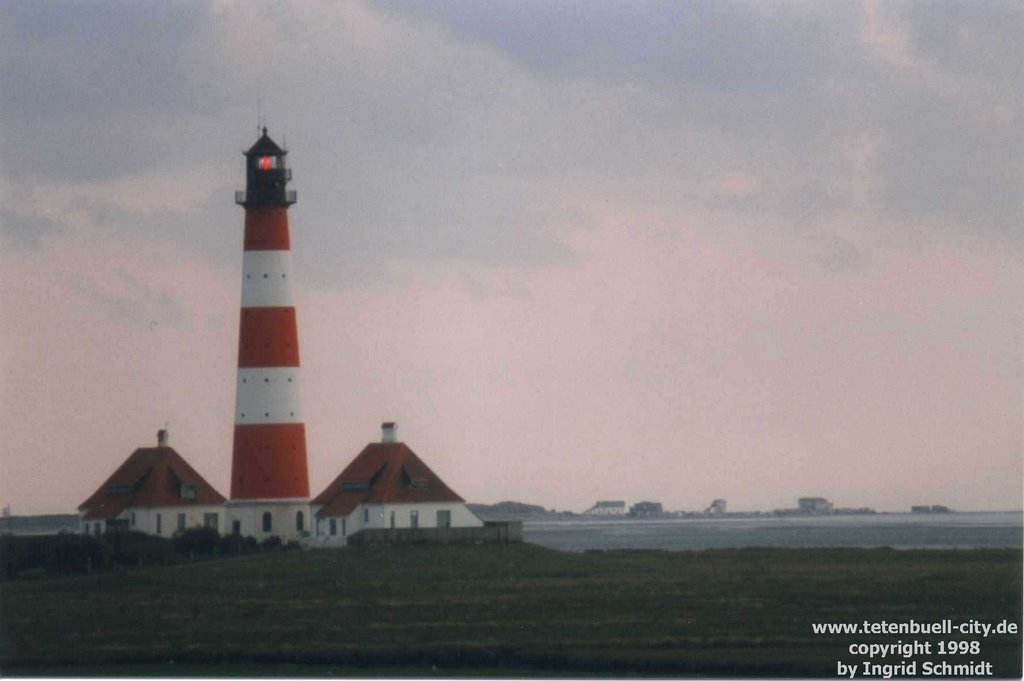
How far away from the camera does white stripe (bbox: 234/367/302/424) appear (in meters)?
→ 60.2

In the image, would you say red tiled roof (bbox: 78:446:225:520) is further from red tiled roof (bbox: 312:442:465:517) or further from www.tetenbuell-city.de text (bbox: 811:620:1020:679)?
www.tetenbuell-city.de text (bbox: 811:620:1020:679)

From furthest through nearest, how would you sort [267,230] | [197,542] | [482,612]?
[267,230] < [197,542] < [482,612]

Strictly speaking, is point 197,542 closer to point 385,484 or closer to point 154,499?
point 154,499

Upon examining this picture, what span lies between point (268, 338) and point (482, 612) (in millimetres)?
16368

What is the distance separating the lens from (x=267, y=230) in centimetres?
6041

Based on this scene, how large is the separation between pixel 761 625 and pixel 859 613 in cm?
255

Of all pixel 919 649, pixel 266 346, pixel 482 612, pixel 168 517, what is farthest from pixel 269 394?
pixel 919 649

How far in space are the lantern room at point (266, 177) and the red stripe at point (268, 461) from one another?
6197 mm

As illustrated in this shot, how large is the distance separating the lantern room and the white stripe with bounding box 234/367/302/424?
15.3 feet

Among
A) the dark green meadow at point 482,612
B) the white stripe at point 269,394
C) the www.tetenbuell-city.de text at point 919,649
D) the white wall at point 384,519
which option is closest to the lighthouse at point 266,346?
the white stripe at point 269,394

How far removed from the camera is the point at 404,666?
4094 centimetres

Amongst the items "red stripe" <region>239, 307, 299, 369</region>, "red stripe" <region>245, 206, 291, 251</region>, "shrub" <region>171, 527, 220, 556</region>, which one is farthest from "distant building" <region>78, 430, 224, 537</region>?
"red stripe" <region>245, 206, 291, 251</region>

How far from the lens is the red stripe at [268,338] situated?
60250 millimetres

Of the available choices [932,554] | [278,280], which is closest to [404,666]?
[278,280]
